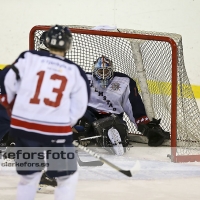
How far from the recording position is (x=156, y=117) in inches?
189

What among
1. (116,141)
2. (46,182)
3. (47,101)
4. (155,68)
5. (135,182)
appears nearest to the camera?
(47,101)

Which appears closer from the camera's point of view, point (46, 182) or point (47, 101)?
point (47, 101)

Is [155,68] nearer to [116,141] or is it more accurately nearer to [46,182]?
[116,141]

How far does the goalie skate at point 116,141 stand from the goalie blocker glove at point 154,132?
266mm

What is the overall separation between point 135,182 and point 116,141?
719mm

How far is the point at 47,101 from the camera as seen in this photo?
271 cm

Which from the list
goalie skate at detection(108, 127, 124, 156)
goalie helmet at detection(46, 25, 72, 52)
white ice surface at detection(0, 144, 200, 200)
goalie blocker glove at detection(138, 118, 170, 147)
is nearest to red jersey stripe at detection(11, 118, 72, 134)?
goalie helmet at detection(46, 25, 72, 52)

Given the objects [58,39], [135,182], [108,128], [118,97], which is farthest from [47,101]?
[118,97]

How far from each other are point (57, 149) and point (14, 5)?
3.56 metres

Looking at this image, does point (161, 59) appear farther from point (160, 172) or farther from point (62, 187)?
point (62, 187)

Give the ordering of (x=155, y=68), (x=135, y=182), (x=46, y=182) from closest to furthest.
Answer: (x=46, y=182) < (x=135, y=182) < (x=155, y=68)

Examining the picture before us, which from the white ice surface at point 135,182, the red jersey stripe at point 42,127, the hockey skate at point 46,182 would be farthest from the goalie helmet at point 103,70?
the red jersey stripe at point 42,127

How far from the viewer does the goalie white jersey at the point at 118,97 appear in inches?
182

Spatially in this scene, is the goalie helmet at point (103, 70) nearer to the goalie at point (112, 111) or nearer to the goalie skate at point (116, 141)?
the goalie at point (112, 111)
